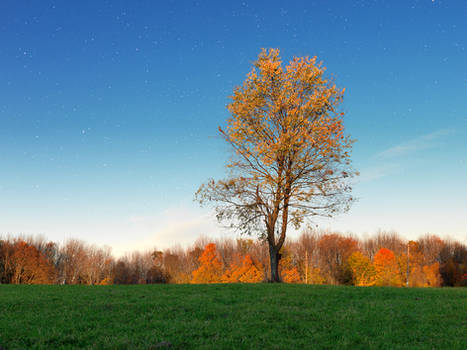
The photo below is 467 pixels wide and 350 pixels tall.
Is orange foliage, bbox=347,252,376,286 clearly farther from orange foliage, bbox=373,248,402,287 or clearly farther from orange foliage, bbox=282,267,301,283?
orange foliage, bbox=282,267,301,283

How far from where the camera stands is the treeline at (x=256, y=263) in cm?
7312

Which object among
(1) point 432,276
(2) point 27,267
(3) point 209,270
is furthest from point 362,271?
(2) point 27,267

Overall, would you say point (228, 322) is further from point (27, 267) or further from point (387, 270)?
point (387, 270)

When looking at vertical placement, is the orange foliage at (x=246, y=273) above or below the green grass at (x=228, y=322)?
below

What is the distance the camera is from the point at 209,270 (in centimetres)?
8362

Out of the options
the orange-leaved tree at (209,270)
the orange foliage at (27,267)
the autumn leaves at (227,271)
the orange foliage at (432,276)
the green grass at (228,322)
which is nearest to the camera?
the green grass at (228,322)

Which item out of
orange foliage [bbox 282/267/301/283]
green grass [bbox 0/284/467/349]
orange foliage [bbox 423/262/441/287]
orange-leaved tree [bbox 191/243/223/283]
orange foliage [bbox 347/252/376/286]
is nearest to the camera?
green grass [bbox 0/284/467/349]

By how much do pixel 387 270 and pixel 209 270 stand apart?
135 feet

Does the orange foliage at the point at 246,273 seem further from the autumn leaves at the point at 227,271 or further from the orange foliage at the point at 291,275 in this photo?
the orange foliage at the point at 291,275

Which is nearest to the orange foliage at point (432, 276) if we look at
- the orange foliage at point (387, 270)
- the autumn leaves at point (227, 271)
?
the orange foliage at point (387, 270)

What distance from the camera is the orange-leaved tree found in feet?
270

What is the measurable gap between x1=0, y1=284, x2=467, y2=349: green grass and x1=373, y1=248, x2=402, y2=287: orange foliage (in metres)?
68.6

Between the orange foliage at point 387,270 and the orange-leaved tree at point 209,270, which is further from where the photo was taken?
the orange-leaved tree at point 209,270


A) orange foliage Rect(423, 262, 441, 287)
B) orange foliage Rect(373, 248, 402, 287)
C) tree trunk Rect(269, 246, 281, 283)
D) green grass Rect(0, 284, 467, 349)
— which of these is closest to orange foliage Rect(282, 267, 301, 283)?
orange foliage Rect(373, 248, 402, 287)
